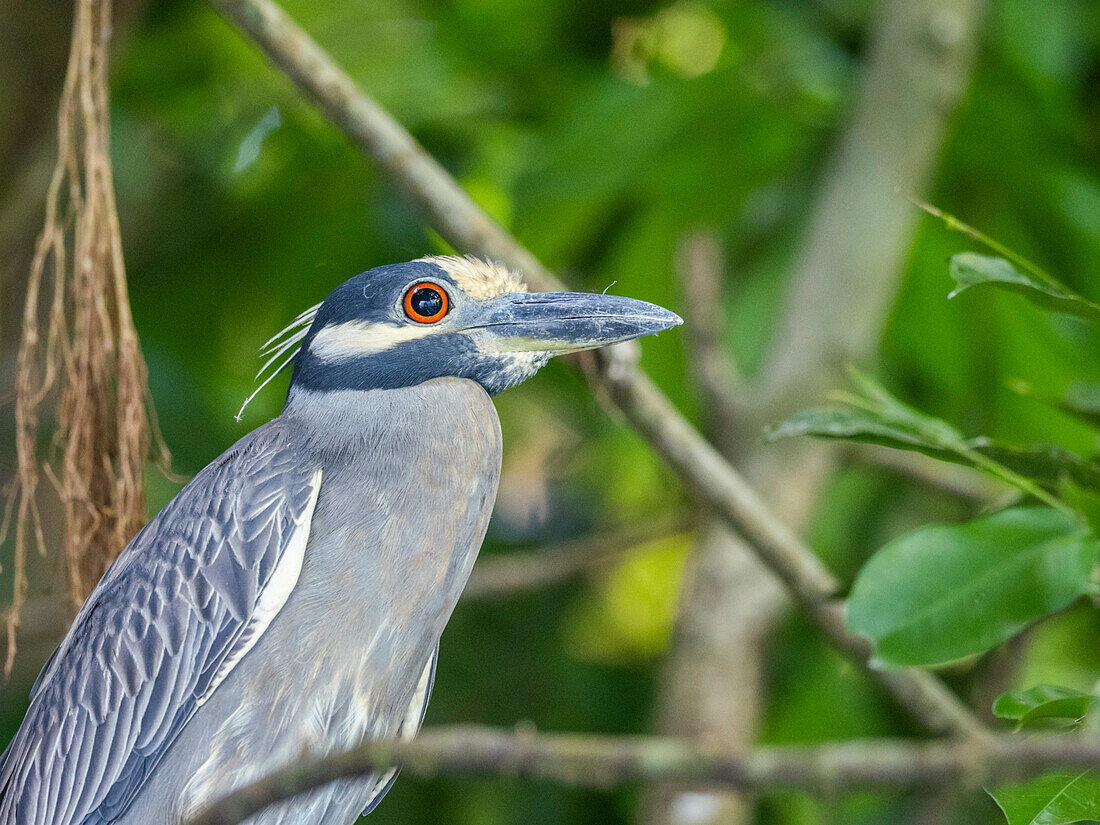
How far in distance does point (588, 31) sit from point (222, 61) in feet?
3.48

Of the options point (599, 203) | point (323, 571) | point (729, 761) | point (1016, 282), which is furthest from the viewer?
point (599, 203)

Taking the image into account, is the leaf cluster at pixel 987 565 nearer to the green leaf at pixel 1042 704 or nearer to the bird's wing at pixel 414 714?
the green leaf at pixel 1042 704

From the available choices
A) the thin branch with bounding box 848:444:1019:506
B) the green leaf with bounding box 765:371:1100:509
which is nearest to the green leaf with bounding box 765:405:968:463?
the green leaf with bounding box 765:371:1100:509

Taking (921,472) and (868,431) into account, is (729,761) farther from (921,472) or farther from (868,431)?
(921,472)

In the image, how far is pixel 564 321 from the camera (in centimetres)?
119

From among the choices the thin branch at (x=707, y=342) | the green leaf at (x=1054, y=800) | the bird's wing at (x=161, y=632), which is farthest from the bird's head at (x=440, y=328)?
the thin branch at (x=707, y=342)

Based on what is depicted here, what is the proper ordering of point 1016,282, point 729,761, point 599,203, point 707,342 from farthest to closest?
point 599,203 → point 707,342 → point 1016,282 → point 729,761

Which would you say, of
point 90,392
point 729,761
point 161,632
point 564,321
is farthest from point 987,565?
point 90,392

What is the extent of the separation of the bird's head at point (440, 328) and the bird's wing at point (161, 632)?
137mm

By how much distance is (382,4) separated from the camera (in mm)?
3064

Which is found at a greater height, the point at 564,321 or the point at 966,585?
the point at 564,321

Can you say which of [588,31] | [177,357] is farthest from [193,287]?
[588,31]

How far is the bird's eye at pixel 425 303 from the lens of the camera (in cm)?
123

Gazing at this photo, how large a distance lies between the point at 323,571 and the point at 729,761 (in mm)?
699
